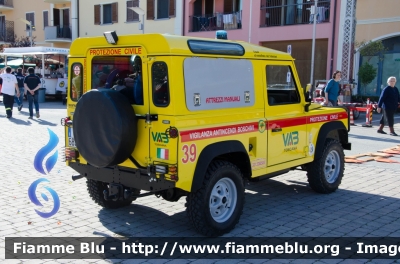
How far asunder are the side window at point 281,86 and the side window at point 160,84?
66.4 inches

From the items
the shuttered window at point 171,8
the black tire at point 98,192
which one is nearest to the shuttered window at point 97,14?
the shuttered window at point 171,8

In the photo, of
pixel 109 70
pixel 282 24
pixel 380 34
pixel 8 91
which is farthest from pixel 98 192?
pixel 282 24

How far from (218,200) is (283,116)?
1.57 metres

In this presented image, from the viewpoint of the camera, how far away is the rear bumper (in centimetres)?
453

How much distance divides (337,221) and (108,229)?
2.81m

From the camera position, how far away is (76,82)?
5469 mm

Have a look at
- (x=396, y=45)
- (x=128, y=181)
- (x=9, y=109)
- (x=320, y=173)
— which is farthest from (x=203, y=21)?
(x=128, y=181)

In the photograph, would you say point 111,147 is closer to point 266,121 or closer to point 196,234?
point 196,234

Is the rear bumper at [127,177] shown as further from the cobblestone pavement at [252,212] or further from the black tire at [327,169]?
the black tire at [327,169]

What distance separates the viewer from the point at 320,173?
260 inches

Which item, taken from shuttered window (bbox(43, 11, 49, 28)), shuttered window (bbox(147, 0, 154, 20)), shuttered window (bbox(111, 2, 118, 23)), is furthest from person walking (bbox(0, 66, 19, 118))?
shuttered window (bbox(43, 11, 49, 28))

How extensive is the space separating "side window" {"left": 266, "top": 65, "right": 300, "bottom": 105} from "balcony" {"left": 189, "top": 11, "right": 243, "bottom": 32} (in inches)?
776

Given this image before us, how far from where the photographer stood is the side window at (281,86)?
5.76 m

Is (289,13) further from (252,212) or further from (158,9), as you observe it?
(252,212)
